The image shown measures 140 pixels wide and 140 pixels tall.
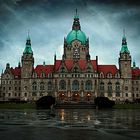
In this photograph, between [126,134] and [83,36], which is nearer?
[126,134]

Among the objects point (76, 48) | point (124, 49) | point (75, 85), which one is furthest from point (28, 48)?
point (124, 49)

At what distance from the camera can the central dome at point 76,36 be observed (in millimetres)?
146438

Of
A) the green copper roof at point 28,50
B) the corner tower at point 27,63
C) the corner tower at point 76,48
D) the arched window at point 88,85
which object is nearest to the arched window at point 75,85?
the arched window at point 88,85

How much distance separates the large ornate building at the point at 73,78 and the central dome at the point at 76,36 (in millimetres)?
622

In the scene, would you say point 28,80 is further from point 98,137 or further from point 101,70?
point 98,137

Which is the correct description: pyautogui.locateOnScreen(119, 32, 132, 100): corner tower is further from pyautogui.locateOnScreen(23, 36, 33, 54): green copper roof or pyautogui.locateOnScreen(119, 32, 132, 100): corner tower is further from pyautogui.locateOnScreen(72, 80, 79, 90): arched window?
pyautogui.locateOnScreen(23, 36, 33, 54): green copper roof

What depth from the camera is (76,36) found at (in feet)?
482

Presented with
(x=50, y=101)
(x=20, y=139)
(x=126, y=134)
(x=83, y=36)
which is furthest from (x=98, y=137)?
(x=83, y=36)

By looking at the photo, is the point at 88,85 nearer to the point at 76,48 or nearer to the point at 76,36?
the point at 76,48

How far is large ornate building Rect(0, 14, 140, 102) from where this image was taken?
132 meters

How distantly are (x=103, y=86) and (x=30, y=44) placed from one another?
41379 millimetres

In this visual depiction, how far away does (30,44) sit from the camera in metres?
148

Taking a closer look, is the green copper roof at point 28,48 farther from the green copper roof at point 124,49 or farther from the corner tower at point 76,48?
the green copper roof at point 124,49

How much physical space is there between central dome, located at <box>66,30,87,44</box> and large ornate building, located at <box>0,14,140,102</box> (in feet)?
2.04
